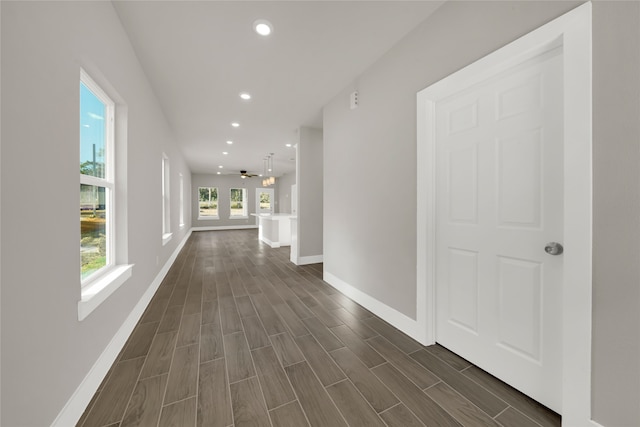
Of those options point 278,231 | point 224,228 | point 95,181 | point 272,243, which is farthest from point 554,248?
point 224,228

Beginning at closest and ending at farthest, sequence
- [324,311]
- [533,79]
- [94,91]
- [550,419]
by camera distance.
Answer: [550,419], [533,79], [94,91], [324,311]

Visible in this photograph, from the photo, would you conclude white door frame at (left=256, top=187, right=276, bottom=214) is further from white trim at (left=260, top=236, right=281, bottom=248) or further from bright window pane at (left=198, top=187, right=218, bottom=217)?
white trim at (left=260, top=236, right=281, bottom=248)

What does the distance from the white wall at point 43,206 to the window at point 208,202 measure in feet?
33.9

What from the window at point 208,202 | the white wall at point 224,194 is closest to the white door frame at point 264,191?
the white wall at point 224,194

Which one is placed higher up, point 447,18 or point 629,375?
point 447,18

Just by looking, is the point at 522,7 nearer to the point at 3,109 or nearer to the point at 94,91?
the point at 3,109

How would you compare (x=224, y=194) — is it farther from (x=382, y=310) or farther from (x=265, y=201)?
(x=382, y=310)

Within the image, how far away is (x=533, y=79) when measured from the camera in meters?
1.42

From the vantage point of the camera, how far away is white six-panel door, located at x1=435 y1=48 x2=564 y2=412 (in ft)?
4.45

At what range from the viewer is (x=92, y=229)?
1779 mm

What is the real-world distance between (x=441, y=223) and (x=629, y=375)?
1.18 m

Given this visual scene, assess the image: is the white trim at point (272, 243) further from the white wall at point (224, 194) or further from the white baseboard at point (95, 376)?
the white wall at point (224, 194)

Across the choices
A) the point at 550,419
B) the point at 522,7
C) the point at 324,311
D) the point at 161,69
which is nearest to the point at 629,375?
the point at 550,419

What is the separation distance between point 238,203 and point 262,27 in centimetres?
1063
